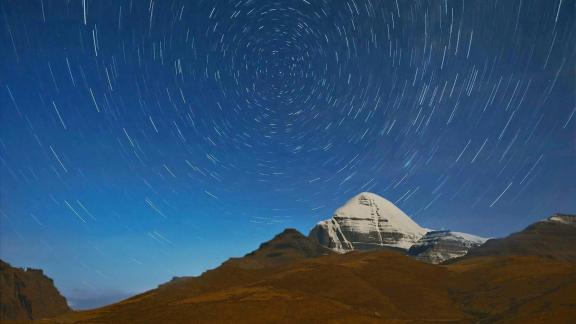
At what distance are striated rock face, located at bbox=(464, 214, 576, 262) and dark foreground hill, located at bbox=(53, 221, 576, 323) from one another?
4958cm

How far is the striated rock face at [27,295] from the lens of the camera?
12062cm

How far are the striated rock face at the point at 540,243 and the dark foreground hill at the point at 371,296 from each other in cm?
4958

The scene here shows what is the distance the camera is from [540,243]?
138 m

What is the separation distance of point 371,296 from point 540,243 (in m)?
92.7

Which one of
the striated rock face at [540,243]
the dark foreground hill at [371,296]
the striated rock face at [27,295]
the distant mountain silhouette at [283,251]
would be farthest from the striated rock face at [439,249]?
the striated rock face at [27,295]

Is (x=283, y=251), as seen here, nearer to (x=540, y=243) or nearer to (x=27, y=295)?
(x=27, y=295)

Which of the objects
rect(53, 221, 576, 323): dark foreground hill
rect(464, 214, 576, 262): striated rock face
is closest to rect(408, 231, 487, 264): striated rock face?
Result: rect(464, 214, 576, 262): striated rock face

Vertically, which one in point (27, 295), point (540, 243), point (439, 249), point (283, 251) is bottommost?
point (27, 295)

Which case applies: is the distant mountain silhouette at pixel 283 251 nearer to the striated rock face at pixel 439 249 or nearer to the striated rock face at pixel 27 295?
the striated rock face at pixel 27 295

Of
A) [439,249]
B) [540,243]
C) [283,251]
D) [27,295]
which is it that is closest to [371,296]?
[283,251]

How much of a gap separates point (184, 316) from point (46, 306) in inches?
3671

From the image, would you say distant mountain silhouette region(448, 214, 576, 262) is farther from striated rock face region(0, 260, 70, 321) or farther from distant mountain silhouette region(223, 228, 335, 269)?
striated rock face region(0, 260, 70, 321)

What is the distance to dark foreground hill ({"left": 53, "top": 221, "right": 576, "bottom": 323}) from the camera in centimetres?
5469

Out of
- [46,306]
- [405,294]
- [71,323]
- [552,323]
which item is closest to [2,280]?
[46,306]
